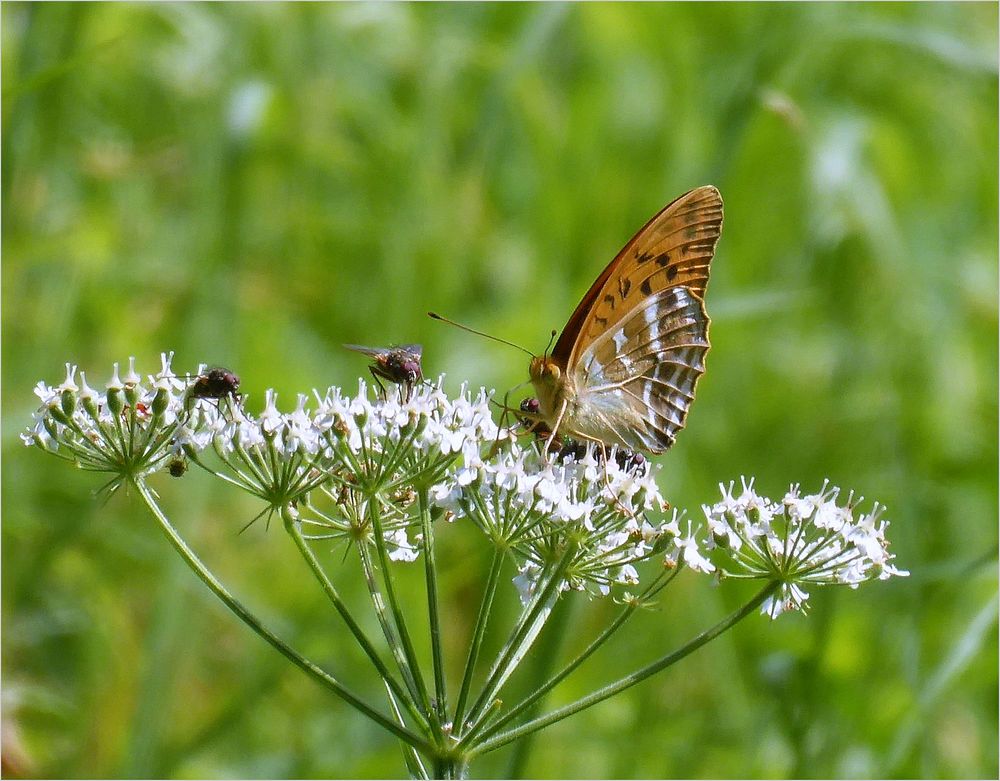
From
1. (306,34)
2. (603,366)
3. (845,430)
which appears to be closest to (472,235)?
(306,34)

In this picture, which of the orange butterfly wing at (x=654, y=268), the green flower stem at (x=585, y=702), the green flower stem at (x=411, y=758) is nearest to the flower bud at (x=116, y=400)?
the green flower stem at (x=411, y=758)

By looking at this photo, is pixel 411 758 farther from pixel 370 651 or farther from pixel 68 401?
A: pixel 68 401

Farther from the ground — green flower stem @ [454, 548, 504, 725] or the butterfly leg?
the butterfly leg

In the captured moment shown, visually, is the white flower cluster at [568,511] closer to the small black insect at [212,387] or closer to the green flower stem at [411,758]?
the green flower stem at [411,758]

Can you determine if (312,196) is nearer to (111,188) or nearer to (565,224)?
(111,188)

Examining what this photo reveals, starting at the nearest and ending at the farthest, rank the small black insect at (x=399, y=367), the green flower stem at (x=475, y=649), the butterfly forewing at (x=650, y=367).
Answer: the green flower stem at (x=475, y=649)
the small black insect at (x=399, y=367)
the butterfly forewing at (x=650, y=367)

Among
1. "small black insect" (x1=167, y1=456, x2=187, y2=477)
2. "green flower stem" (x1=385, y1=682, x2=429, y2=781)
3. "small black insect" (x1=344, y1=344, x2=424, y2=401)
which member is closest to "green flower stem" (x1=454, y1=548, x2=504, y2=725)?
"green flower stem" (x1=385, y1=682, x2=429, y2=781)

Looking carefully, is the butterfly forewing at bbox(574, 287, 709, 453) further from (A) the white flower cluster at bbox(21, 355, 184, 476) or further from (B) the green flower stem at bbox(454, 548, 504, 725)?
(A) the white flower cluster at bbox(21, 355, 184, 476)

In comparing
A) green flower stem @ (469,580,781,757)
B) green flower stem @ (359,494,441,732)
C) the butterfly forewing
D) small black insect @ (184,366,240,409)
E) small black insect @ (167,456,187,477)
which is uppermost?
the butterfly forewing
